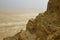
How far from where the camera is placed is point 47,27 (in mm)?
3086

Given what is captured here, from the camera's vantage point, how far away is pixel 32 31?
3.62m

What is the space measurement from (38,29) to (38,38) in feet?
0.72

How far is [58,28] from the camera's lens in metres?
2.86

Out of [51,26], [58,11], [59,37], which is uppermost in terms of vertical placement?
[58,11]

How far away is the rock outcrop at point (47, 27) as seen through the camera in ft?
9.58

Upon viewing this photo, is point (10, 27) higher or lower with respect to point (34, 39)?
higher

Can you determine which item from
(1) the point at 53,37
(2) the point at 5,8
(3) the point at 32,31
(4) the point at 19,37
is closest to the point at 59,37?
(1) the point at 53,37

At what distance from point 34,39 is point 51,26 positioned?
0.53m

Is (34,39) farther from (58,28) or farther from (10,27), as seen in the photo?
(10,27)

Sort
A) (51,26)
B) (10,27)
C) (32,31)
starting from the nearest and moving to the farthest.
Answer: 1. (51,26)
2. (32,31)
3. (10,27)

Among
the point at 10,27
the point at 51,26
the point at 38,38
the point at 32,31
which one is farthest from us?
the point at 10,27

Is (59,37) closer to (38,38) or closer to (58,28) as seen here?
Result: (58,28)

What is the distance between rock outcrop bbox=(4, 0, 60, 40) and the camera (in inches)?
115

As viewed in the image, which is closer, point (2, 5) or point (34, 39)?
point (34, 39)
